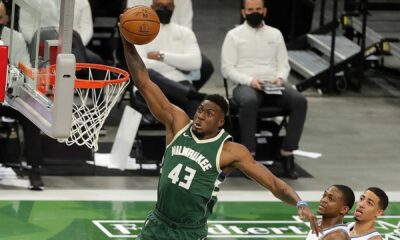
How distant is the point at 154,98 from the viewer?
26.9 feet

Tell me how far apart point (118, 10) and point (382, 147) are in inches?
161

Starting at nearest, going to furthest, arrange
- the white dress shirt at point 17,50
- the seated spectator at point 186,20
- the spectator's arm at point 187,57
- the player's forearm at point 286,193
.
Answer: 1. the player's forearm at point 286,193
2. the white dress shirt at point 17,50
3. the spectator's arm at point 187,57
4. the seated spectator at point 186,20

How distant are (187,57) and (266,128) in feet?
4.35

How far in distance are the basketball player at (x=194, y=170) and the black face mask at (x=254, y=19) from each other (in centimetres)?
445

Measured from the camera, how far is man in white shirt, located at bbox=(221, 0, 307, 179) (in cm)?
1201

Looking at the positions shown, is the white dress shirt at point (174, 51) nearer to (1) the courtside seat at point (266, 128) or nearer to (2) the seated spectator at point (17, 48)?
(1) the courtside seat at point (266, 128)

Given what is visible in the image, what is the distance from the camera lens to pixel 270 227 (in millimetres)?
10672

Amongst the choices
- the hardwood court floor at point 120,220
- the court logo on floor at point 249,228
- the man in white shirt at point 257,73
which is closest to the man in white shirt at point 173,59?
the man in white shirt at point 257,73

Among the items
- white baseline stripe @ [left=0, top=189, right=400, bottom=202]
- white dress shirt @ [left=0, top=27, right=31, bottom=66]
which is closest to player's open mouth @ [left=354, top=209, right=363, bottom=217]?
white dress shirt @ [left=0, top=27, right=31, bottom=66]

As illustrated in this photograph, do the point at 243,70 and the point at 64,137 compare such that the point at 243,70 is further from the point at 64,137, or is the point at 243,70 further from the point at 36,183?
the point at 64,137

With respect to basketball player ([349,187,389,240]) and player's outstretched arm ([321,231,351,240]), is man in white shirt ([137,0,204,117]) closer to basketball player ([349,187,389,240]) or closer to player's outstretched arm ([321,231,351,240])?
basketball player ([349,187,389,240])

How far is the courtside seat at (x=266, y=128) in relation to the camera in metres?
12.2

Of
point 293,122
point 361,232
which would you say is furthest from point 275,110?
point 361,232

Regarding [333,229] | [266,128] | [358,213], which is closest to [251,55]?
[266,128]
